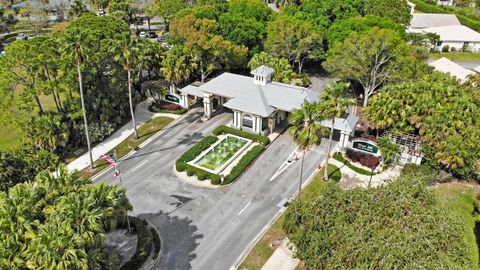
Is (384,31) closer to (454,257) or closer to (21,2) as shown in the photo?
(454,257)

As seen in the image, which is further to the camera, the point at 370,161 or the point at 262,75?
the point at 262,75

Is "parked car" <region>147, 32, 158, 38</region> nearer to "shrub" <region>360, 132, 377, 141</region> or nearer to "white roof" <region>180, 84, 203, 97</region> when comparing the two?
"white roof" <region>180, 84, 203, 97</region>

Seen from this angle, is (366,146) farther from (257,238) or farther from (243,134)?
(257,238)

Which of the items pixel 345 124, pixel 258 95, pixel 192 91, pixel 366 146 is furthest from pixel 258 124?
pixel 366 146

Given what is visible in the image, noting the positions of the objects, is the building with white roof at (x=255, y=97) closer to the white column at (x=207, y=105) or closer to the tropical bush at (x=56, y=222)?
the white column at (x=207, y=105)

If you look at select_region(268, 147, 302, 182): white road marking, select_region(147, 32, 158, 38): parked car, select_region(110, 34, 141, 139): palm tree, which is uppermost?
select_region(110, 34, 141, 139): palm tree

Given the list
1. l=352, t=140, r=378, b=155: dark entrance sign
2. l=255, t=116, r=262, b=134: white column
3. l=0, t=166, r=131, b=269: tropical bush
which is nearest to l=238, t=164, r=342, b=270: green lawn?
l=352, t=140, r=378, b=155: dark entrance sign
